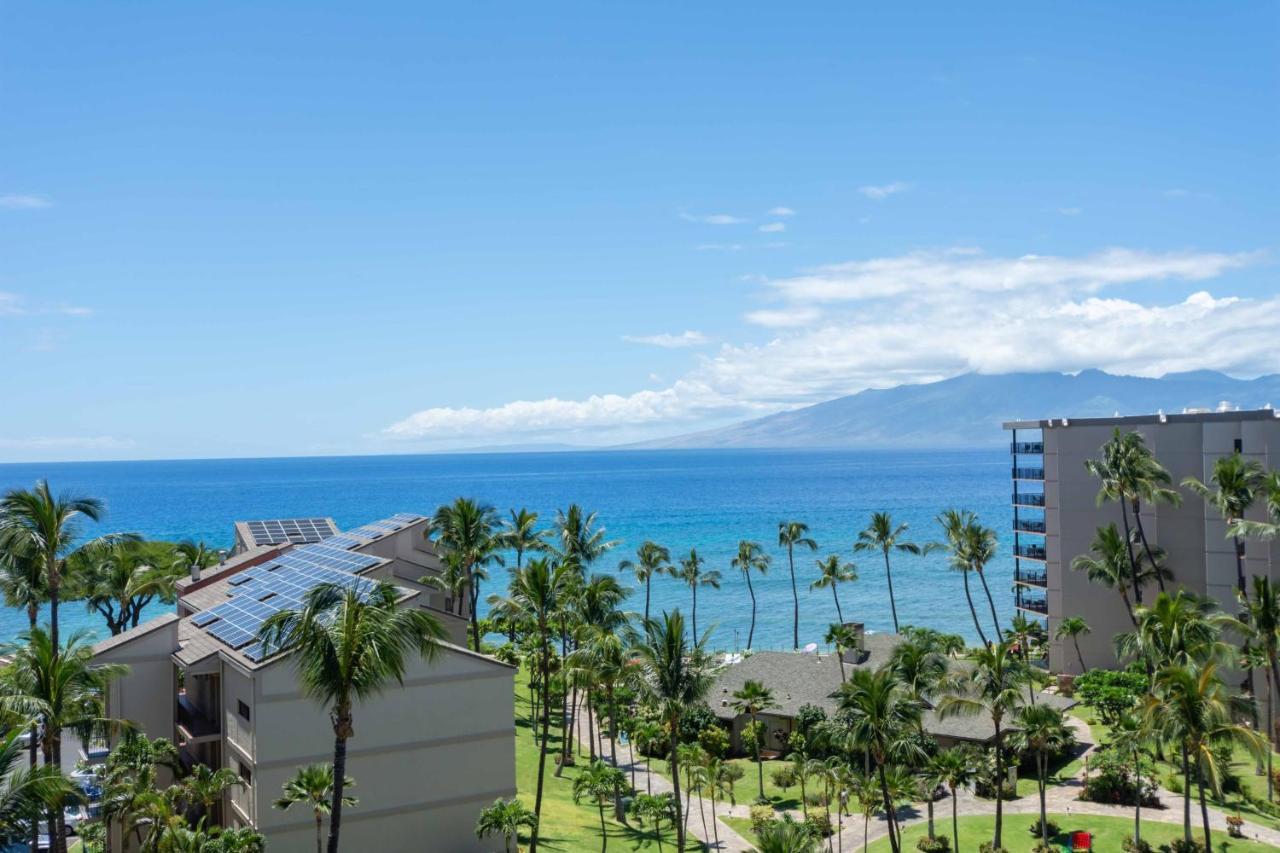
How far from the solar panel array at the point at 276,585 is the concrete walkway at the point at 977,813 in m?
18.8

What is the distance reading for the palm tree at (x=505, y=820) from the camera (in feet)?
116

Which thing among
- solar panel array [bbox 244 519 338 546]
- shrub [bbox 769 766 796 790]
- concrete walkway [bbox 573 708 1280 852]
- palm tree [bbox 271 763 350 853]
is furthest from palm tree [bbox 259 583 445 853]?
solar panel array [bbox 244 519 338 546]

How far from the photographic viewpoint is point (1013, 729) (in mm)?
51875

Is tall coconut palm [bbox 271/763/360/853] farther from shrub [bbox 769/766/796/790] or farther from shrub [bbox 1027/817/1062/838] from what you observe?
shrub [bbox 1027/817/1062/838]

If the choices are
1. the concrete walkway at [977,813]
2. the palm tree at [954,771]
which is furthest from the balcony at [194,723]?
the palm tree at [954,771]

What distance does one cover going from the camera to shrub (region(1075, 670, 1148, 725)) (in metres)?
56.2

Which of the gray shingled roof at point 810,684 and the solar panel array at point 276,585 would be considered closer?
the solar panel array at point 276,585

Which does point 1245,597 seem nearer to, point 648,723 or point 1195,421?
point 1195,421

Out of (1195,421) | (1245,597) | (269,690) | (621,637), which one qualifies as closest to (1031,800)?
(1245,597)

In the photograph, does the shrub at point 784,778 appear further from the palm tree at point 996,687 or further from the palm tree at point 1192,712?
the palm tree at point 1192,712

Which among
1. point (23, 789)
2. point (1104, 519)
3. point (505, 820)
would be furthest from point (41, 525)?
point (1104, 519)

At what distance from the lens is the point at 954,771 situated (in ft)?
141

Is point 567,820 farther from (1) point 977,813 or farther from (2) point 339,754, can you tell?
(2) point 339,754

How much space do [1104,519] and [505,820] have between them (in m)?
50.6
